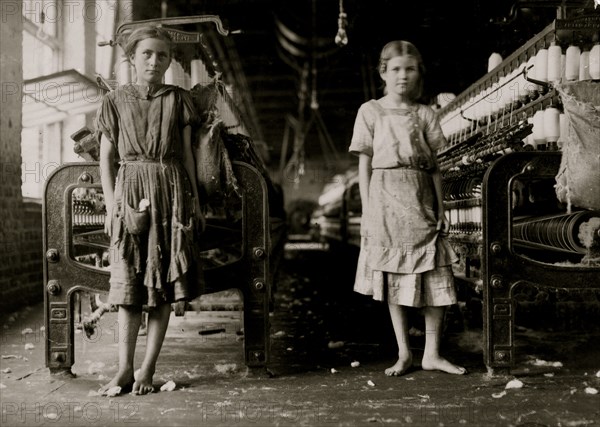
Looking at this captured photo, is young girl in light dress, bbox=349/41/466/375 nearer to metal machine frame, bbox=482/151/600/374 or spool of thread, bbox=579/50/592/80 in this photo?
metal machine frame, bbox=482/151/600/374

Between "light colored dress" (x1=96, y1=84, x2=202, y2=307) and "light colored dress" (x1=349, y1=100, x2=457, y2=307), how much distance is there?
1004mm

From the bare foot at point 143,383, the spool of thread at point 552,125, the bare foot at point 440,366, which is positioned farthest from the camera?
the spool of thread at point 552,125

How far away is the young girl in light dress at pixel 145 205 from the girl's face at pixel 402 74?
115cm

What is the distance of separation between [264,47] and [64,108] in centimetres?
591

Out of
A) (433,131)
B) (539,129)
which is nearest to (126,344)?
(433,131)

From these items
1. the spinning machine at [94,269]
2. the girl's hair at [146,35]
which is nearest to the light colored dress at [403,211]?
the spinning machine at [94,269]

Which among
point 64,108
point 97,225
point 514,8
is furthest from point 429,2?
point 97,225

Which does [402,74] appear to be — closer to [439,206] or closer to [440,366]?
[439,206]

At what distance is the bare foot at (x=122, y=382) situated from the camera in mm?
2758

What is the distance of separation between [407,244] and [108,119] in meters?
1.64

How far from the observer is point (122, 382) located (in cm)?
278

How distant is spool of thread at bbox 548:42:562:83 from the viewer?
12.5 feet

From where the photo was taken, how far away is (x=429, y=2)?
8.20 metres

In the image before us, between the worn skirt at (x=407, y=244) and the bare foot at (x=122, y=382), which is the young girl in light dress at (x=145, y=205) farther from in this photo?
the worn skirt at (x=407, y=244)
